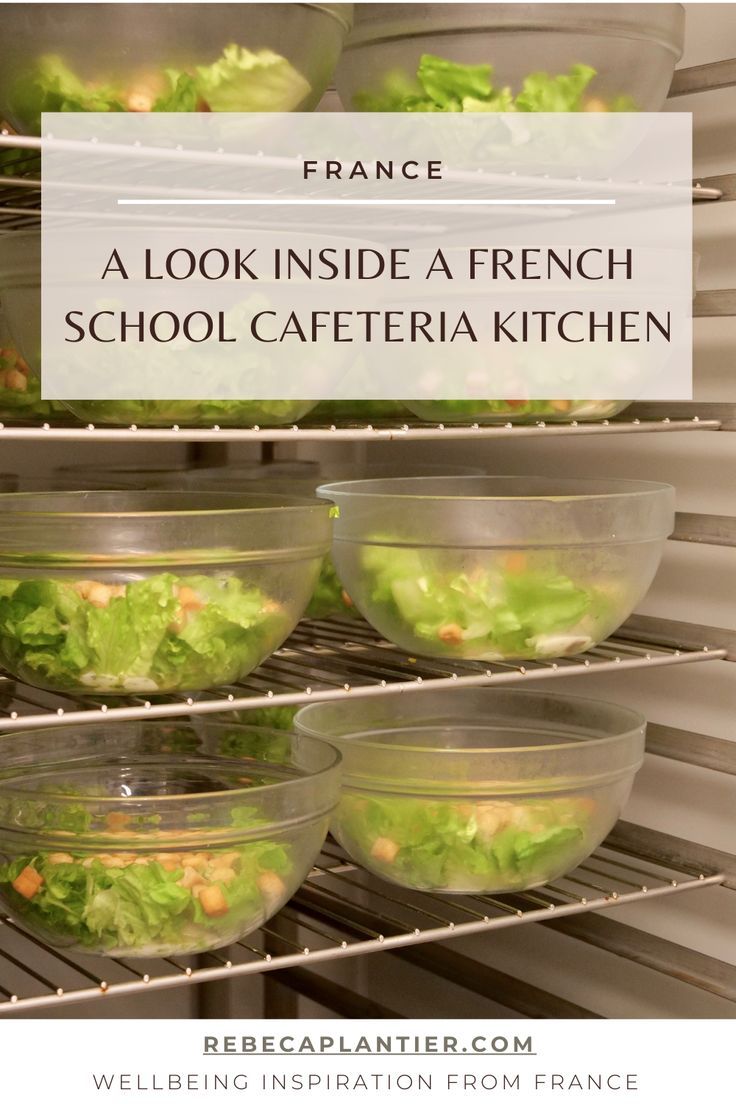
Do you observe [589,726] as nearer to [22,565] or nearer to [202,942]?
[202,942]

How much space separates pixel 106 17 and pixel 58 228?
0.20 meters

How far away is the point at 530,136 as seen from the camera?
1445 millimetres

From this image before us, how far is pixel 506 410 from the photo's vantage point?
1.55m

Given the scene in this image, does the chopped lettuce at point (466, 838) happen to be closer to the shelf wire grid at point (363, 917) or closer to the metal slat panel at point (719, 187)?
the shelf wire grid at point (363, 917)

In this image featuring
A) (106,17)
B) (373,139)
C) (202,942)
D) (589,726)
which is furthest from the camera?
(589,726)

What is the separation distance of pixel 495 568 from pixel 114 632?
1.30ft

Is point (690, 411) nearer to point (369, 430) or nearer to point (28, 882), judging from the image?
point (369, 430)

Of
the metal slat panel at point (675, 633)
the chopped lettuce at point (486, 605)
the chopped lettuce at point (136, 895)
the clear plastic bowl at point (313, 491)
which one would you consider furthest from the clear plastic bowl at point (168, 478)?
the chopped lettuce at point (136, 895)

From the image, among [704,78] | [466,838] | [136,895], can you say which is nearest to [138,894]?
[136,895]

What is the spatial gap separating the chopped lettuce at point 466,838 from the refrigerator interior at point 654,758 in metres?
0.06

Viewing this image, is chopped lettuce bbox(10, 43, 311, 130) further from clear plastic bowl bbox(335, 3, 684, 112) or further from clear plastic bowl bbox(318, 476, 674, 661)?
clear plastic bowl bbox(318, 476, 674, 661)

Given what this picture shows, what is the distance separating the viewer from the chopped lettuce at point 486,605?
1499 millimetres
